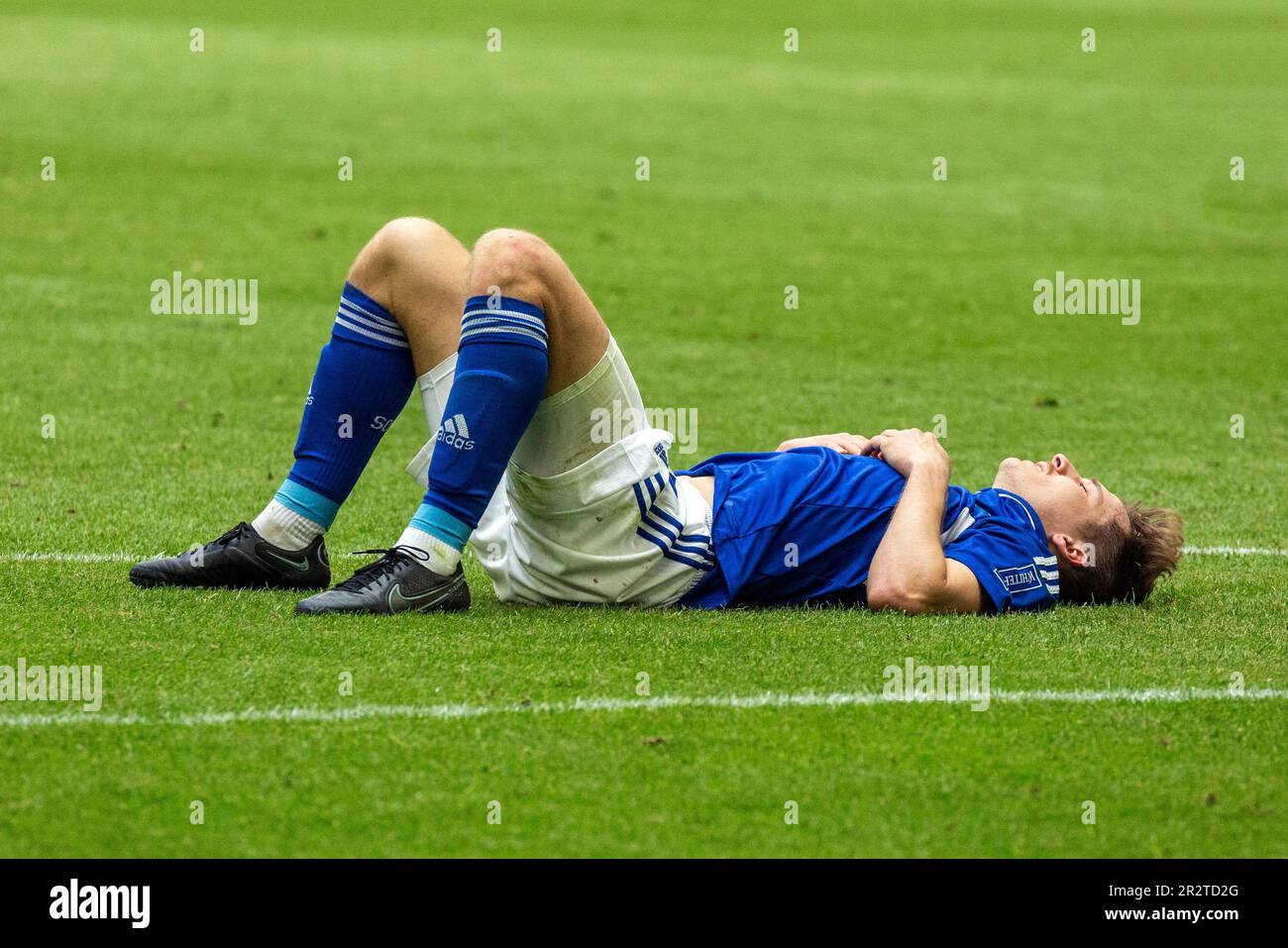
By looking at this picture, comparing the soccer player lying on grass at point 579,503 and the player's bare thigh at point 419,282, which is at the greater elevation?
the player's bare thigh at point 419,282

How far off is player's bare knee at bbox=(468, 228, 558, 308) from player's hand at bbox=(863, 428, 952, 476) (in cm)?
134

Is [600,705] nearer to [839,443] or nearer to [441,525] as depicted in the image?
[441,525]

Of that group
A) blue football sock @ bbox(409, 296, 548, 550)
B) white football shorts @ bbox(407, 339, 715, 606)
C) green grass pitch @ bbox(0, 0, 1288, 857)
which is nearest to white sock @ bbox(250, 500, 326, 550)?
green grass pitch @ bbox(0, 0, 1288, 857)

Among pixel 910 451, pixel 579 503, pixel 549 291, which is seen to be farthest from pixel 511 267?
pixel 910 451

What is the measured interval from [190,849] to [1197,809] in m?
2.35

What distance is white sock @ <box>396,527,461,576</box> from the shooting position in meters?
5.29

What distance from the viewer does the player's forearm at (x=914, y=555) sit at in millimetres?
5457

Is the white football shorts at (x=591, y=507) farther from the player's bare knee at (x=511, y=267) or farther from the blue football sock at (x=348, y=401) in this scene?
the player's bare knee at (x=511, y=267)

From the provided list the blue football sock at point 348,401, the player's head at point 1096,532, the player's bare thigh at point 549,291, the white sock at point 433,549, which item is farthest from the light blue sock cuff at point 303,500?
the player's head at point 1096,532

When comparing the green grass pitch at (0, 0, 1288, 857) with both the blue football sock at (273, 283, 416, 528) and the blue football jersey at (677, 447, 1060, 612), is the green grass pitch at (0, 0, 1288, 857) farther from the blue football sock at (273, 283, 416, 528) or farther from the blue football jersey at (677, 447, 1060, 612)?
the blue football sock at (273, 283, 416, 528)

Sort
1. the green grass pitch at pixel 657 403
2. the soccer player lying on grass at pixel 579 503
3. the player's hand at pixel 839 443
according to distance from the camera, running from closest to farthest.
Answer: the green grass pitch at pixel 657 403 < the soccer player lying on grass at pixel 579 503 < the player's hand at pixel 839 443

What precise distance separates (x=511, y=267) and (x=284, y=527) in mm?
1237

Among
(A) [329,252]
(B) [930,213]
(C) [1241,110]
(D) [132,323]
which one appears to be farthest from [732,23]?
(D) [132,323]
